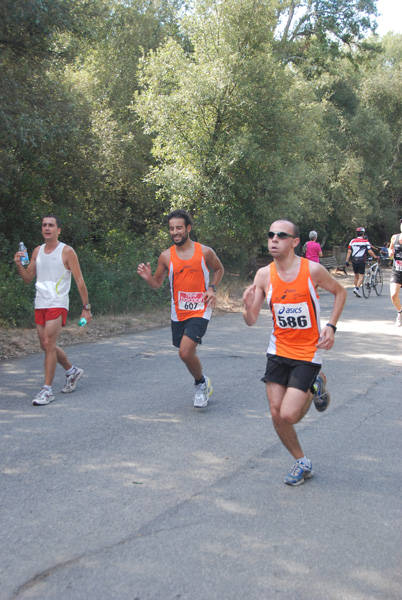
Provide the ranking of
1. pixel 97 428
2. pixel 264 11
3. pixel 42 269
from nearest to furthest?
pixel 97 428
pixel 42 269
pixel 264 11

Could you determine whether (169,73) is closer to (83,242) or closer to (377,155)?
(83,242)

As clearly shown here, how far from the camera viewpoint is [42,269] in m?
6.78

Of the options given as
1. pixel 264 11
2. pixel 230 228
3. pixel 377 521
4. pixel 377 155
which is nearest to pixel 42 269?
pixel 377 521

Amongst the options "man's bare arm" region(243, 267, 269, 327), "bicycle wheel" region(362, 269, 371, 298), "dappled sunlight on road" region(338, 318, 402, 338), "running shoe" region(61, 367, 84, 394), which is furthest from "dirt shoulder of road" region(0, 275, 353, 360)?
"man's bare arm" region(243, 267, 269, 327)

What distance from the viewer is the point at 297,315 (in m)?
4.38

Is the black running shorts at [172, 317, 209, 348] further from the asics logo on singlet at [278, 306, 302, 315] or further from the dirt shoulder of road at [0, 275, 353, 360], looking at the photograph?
the dirt shoulder of road at [0, 275, 353, 360]

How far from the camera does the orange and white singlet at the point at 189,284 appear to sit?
20.8 ft

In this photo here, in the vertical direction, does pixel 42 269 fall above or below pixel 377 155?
below

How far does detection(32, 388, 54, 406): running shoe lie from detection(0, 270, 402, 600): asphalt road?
0.09 m

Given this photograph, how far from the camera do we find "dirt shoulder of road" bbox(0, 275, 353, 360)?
9578 millimetres

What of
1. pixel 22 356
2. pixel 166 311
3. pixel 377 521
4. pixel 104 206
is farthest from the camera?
pixel 104 206

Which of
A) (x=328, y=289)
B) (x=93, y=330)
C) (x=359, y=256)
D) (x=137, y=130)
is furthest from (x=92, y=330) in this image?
(x=137, y=130)

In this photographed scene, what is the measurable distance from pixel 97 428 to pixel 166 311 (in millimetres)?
8850

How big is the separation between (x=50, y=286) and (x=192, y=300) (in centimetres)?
161
